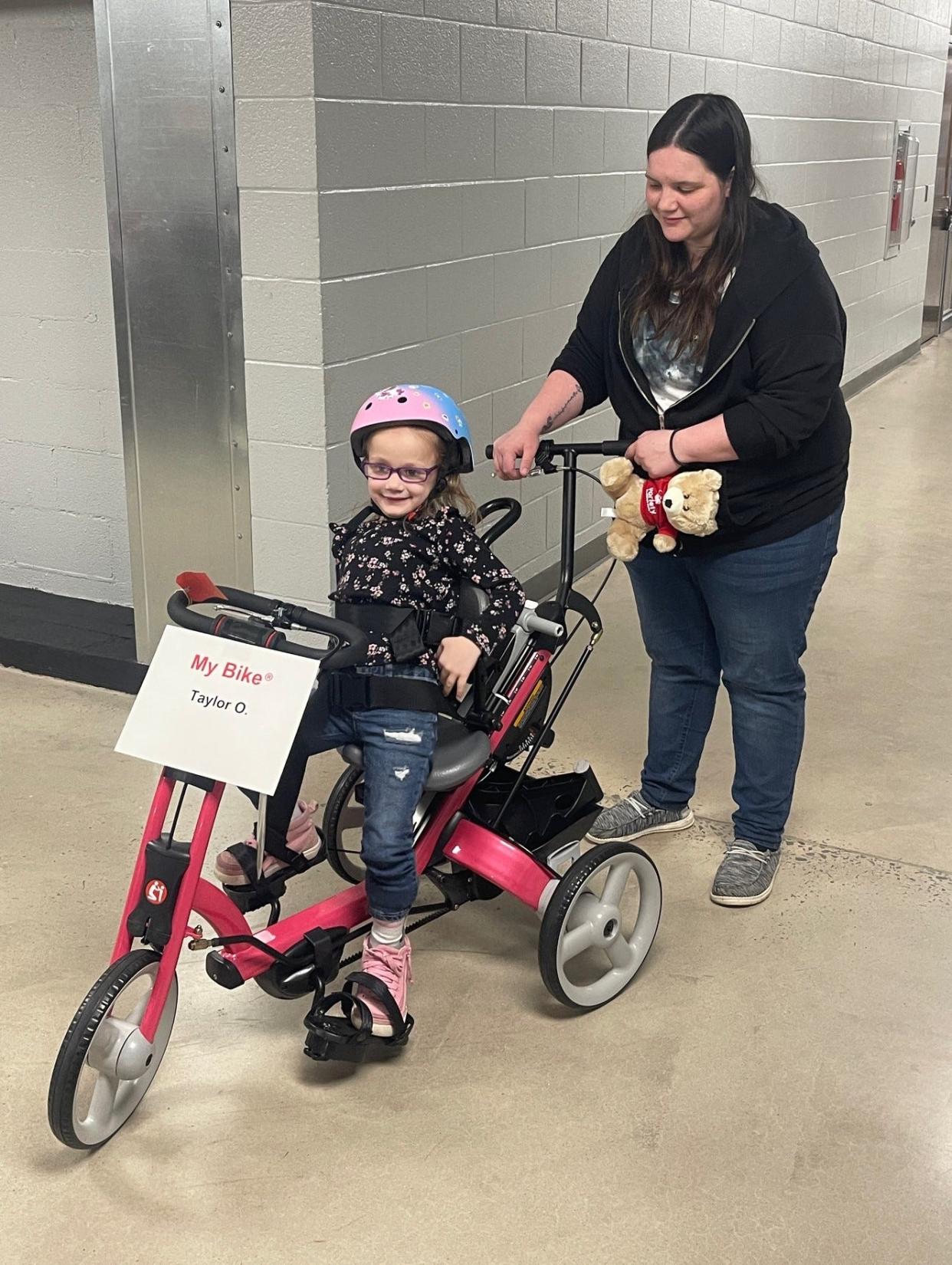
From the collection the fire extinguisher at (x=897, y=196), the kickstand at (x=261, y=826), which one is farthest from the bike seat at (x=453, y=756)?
the fire extinguisher at (x=897, y=196)

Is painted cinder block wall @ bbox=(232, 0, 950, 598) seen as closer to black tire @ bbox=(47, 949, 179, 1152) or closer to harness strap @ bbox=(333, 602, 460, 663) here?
harness strap @ bbox=(333, 602, 460, 663)

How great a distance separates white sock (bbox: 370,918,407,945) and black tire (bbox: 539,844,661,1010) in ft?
0.83

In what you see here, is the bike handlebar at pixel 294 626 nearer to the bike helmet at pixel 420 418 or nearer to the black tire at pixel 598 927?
the bike helmet at pixel 420 418

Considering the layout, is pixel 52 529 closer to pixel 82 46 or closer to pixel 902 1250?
pixel 82 46

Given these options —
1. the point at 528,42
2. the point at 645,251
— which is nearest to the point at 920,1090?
the point at 645,251

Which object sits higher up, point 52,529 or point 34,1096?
point 52,529

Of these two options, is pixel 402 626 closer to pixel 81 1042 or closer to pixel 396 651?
pixel 396 651

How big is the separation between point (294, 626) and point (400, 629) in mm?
244

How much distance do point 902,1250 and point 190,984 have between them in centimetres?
134

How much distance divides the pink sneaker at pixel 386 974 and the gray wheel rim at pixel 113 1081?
→ 0.33 m

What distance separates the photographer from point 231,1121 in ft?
7.07

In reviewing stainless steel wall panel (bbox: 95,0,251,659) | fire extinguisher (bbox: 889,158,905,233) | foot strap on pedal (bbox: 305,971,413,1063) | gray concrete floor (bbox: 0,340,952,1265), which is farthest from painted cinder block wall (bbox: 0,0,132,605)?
fire extinguisher (bbox: 889,158,905,233)

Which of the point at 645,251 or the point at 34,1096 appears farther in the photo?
the point at 645,251

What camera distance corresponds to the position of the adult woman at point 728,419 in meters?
2.43
